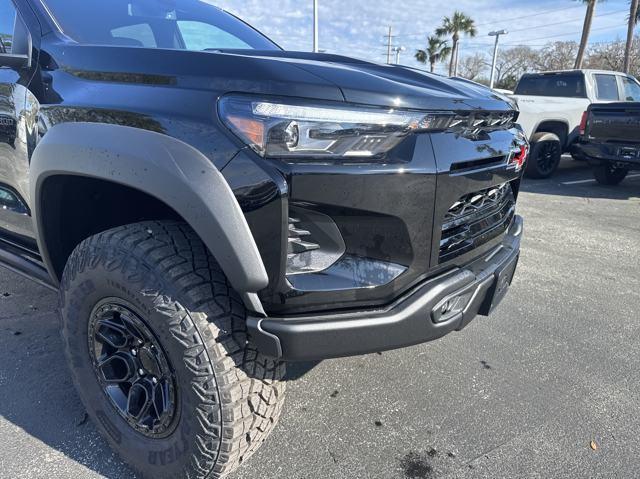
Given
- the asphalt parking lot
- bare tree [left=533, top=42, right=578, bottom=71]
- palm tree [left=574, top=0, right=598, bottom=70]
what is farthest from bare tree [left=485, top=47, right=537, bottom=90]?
the asphalt parking lot

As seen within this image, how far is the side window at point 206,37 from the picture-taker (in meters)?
2.74

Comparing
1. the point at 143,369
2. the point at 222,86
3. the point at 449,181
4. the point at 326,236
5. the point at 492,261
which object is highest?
the point at 222,86

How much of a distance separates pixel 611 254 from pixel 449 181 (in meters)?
3.88

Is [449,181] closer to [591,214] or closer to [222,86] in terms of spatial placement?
[222,86]

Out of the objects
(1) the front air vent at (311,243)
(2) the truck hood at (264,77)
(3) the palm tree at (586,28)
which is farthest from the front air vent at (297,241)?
(3) the palm tree at (586,28)

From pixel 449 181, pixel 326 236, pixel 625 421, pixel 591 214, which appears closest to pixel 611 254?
pixel 591 214

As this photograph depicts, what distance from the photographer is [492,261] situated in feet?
6.48

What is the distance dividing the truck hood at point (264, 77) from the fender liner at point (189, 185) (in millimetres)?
221

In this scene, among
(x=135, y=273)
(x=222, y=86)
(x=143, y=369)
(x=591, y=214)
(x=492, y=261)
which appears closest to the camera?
(x=222, y=86)

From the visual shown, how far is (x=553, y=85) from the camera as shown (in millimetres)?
9367

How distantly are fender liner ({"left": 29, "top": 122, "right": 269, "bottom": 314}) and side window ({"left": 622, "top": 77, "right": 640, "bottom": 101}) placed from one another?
10717 mm

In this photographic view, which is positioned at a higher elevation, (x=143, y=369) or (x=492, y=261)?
(x=492, y=261)

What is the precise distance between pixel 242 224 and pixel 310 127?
36 centimetres

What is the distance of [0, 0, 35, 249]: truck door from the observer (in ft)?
6.75
